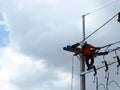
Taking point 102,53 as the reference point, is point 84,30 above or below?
above

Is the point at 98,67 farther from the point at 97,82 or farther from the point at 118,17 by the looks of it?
the point at 118,17

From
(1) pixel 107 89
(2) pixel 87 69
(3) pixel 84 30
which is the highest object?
(3) pixel 84 30

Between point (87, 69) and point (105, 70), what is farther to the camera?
point (87, 69)

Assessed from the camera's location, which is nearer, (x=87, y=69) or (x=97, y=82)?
(x=97, y=82)

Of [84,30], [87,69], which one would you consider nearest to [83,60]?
[87,69]

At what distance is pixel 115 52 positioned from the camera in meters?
24.0

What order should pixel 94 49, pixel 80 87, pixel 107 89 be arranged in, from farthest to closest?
1. pixel 94 49
2. pixel 80 87
3. pixel 107 89

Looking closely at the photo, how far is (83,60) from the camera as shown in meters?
25.3

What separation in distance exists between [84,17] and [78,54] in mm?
2385

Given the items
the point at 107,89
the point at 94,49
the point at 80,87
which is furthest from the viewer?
the point at 94,49

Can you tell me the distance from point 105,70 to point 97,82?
25.6 inches

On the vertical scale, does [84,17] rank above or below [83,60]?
above

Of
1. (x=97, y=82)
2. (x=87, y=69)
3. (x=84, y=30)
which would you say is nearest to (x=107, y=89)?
(x=97, y=82)

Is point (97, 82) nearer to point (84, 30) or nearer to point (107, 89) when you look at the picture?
point (107, 89)
